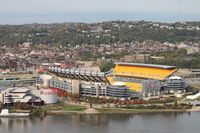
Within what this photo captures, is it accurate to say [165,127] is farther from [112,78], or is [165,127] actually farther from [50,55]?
[50,55]

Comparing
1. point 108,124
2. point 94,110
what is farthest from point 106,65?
point 108,124

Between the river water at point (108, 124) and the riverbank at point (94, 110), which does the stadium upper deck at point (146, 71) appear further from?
the river water at point (108, 124)

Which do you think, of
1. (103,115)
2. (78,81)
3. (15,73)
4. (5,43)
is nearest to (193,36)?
(5,43)

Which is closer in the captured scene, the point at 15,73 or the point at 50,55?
the point at 15,73

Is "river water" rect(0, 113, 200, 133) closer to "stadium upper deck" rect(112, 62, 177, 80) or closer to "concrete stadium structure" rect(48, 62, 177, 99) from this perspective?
"concrete stadium structure" rect(48, 62, 177, 99)

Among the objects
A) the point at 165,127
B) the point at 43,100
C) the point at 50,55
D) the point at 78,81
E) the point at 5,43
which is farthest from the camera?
the point at 5,43
